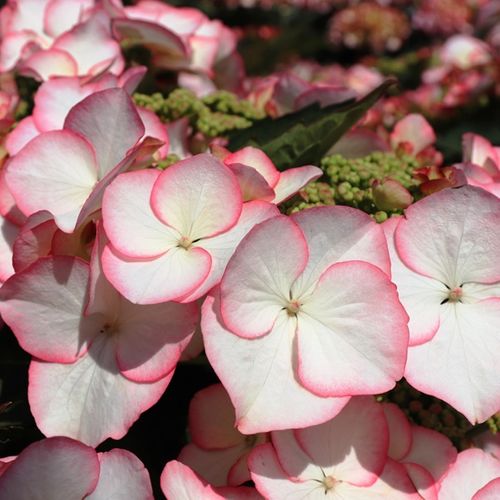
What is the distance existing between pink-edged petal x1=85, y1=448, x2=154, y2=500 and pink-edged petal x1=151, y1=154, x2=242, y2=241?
5.9 inches

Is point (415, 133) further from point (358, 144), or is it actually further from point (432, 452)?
point (432, 452)

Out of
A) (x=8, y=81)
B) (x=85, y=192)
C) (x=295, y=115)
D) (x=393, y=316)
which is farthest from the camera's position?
(x=8, y=81)

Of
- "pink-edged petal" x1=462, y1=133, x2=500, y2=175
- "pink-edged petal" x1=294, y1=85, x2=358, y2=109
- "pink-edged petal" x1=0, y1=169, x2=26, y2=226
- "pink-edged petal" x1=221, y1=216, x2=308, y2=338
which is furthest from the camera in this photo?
"pink-edged petal" x1=294, y1=85, x2=358, y2=109

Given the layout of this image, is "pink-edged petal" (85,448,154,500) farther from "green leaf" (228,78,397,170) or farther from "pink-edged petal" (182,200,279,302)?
"green leaf" (228,78,397,170)

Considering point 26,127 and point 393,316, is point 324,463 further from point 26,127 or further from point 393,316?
point 26,127

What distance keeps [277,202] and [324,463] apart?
181mm

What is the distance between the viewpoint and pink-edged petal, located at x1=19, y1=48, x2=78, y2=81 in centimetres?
75

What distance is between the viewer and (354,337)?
49 centimetres

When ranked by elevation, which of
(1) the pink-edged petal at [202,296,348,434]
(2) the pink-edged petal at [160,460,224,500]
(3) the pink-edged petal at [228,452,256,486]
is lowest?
(3) the pink-edged petal at [228,452,256,486]

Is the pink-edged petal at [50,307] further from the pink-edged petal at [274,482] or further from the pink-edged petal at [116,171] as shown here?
the pink-edged petal at [274,482]

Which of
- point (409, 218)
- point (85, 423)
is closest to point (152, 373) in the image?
point (85, 423)

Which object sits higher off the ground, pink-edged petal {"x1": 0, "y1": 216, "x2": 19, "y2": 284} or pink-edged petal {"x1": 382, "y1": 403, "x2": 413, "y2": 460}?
pink-edged petal {"x1": 0, "y1": 216, "x2": 19, "y2": 284}

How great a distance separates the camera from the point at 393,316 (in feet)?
1.57

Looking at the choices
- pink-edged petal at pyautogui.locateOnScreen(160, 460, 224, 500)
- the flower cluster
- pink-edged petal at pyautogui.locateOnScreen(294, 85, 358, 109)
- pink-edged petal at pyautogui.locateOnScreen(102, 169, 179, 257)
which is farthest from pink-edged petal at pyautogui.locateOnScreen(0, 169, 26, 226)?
pink-edged petal at pyautogui.locateOnScreen(294, 85, 358, 109)
